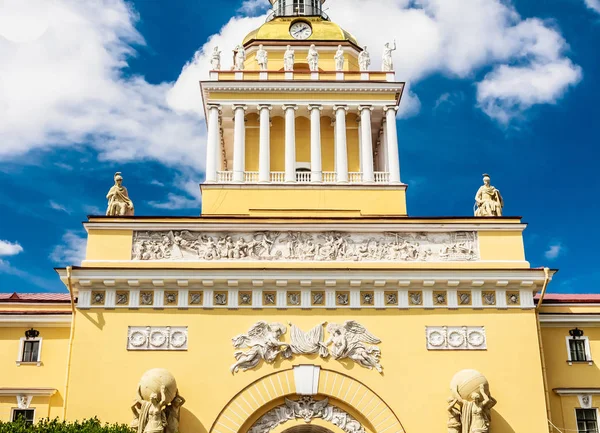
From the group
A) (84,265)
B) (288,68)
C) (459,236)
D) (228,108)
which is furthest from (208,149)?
(459,236)

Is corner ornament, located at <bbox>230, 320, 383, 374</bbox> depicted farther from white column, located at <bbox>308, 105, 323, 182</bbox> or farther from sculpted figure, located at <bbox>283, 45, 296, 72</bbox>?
sculpted figure, located at <bbox>283, 45, 296, 72</bbox>

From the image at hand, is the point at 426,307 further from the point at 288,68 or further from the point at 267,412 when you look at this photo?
the point at 288,68

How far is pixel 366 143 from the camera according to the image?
1035 inches

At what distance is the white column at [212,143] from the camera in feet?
84.3

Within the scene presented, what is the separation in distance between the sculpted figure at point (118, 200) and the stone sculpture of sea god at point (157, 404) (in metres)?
5.17

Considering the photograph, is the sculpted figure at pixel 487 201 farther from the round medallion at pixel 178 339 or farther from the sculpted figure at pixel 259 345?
the round medallion at pixel 178 339

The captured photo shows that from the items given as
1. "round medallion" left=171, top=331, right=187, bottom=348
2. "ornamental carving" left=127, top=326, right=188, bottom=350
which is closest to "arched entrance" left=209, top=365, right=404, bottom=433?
"round medallion" left=171, top=331, right=187, bottom=348

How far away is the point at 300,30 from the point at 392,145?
714 cm

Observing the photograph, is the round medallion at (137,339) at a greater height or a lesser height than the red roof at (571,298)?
lesser

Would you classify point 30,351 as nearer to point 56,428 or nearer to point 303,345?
point 56,428

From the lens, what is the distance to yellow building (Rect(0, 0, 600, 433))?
60.8 ft

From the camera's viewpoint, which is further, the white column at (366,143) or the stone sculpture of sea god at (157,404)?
the white column at (366,143)

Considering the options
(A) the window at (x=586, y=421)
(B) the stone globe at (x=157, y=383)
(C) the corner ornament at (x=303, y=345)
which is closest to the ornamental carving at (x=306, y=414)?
(C) the corner ornament at (x=303, y=345)

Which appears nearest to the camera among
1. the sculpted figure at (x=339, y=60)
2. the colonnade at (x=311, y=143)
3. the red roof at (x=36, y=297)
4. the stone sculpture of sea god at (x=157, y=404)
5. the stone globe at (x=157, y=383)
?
the stone sculpture of sea god at (x=157, y=404)
